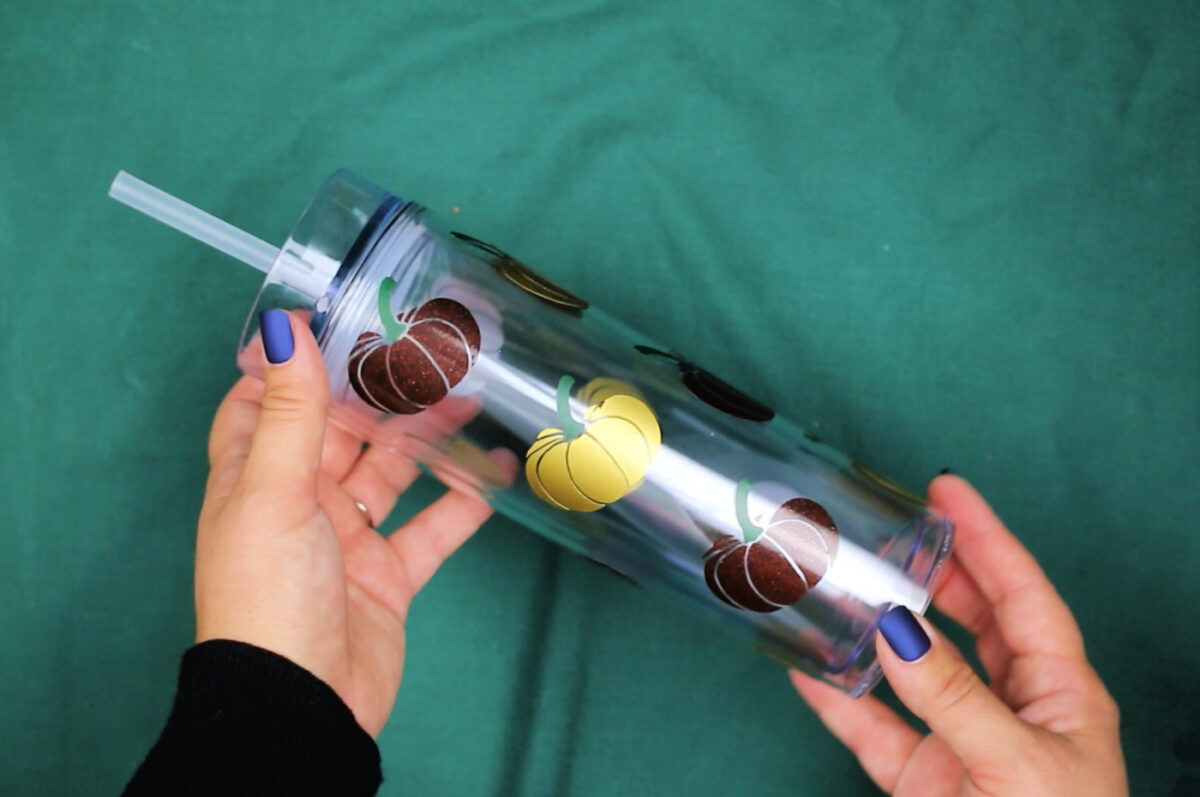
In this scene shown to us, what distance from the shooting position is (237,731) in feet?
1.76

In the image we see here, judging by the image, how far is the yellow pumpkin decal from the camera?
59cm

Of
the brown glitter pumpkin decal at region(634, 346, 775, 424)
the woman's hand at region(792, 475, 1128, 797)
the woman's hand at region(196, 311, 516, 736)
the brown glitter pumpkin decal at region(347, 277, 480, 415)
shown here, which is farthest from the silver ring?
the woman's hand at region(792, 475, 1128, 797)

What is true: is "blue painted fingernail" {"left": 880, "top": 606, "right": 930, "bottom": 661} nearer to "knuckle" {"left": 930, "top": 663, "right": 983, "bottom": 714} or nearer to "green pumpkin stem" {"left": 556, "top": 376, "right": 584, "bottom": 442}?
"knuckle" {"left": 930, "top": 663, "right": 983, "bottom": 714}

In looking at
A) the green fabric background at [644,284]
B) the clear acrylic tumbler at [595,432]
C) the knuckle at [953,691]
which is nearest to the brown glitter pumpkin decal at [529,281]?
the clear acrylic tumbler at [595,432]

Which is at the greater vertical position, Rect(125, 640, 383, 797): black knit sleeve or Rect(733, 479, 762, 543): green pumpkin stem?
Rect(733, 479, 762, 543): green pumpkin stem

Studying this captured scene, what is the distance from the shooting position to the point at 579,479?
1.94 ft

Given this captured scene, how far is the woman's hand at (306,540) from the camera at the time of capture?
53 cm

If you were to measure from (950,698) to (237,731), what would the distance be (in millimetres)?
421

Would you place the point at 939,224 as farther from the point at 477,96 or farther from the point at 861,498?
the point at 477,96

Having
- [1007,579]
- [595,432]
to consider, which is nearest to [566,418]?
[595,432]

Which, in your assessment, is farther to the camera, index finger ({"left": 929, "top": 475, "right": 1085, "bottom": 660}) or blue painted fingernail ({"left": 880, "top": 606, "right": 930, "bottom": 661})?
index finger ({"left": 929, "top": 475, "right": 1085, "bottom": 660})

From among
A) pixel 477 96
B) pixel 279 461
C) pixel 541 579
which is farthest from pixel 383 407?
pixel 477 96

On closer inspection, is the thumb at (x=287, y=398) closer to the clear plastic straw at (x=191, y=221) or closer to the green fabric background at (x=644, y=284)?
the clear plastic straw at (x=191, y=221)

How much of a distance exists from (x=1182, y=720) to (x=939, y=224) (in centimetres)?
44
